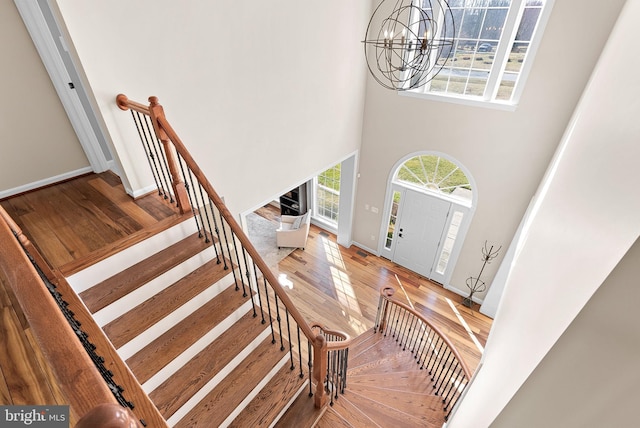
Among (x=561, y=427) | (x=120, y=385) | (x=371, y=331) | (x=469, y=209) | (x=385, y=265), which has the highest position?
(x=561, y=427)

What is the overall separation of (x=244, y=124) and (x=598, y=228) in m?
3.63

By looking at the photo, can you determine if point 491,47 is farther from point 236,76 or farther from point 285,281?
point 285,281

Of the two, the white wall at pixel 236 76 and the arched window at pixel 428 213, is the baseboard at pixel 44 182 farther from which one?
the arched window at pixel 428 213

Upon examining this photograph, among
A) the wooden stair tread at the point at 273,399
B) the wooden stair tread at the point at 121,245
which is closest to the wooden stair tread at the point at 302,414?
the wooden stair tread at the point at 273,399

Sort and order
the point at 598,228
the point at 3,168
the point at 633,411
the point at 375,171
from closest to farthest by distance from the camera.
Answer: the point at 633,411
the point at 598,228
the point at 3,168
the point at 375,171

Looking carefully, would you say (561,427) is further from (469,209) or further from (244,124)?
(469,209)

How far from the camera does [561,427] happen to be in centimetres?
83

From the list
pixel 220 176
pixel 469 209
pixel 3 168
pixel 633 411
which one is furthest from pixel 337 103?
pixel 633 411

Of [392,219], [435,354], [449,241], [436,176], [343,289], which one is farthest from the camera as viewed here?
[392,219]

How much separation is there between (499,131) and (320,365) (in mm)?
4231

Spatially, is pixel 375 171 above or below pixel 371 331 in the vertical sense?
above

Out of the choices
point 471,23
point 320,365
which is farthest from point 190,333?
point 471,23

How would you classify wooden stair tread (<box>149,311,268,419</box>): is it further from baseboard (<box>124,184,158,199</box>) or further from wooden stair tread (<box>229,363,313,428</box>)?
baseboard (<box>124,184,158,199</box>)

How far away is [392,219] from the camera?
21.2 ft
